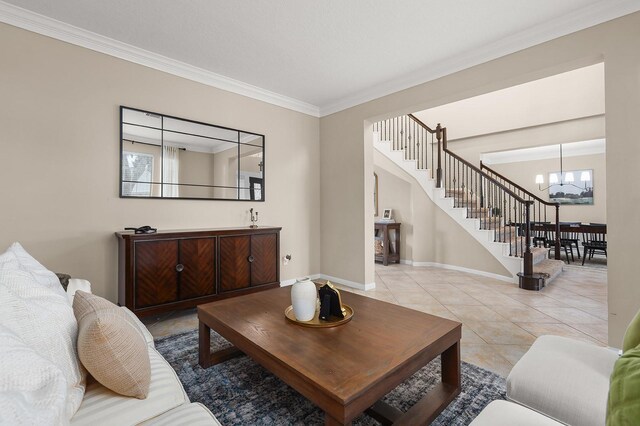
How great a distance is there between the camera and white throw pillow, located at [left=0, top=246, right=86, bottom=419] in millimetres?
869

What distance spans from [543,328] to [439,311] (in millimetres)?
912

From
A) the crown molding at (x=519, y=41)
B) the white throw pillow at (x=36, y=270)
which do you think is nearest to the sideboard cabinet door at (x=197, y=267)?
the white throw pillow at (x=36, y=270)

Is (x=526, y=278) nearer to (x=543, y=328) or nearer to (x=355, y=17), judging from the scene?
(x=543, y=328)

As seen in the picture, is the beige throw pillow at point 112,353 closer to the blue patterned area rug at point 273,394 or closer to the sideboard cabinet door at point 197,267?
the blue patterned area rug at point 273,394

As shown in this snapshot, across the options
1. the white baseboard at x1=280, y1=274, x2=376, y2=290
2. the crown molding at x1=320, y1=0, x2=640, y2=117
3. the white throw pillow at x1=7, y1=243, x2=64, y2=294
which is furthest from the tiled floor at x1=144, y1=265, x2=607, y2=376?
→ the crown molding at x1=320, y1=0, x2=640, y2=117

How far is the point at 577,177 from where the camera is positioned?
291 inches

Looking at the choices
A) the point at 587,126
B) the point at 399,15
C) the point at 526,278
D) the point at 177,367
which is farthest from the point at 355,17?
the point at 587,126

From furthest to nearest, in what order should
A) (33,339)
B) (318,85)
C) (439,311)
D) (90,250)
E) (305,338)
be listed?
(318,85)
(439,311)
(90,250)
(305,338)
(33,339)

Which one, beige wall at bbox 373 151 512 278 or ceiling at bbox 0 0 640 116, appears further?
beige wall at bbox 373 151 512 278

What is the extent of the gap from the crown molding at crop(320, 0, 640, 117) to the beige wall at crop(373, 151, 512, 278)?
7.92 ft

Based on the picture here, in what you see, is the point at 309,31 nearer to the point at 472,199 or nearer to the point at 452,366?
the point at 452,366

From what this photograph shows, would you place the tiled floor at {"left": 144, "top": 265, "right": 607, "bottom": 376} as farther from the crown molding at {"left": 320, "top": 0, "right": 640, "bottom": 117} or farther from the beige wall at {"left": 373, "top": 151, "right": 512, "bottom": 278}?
the crown molding at {"left": 320, "top": 0, "right": 640, "bottom": 117}

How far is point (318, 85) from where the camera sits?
3.86m

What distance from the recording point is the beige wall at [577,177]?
7.10 m
